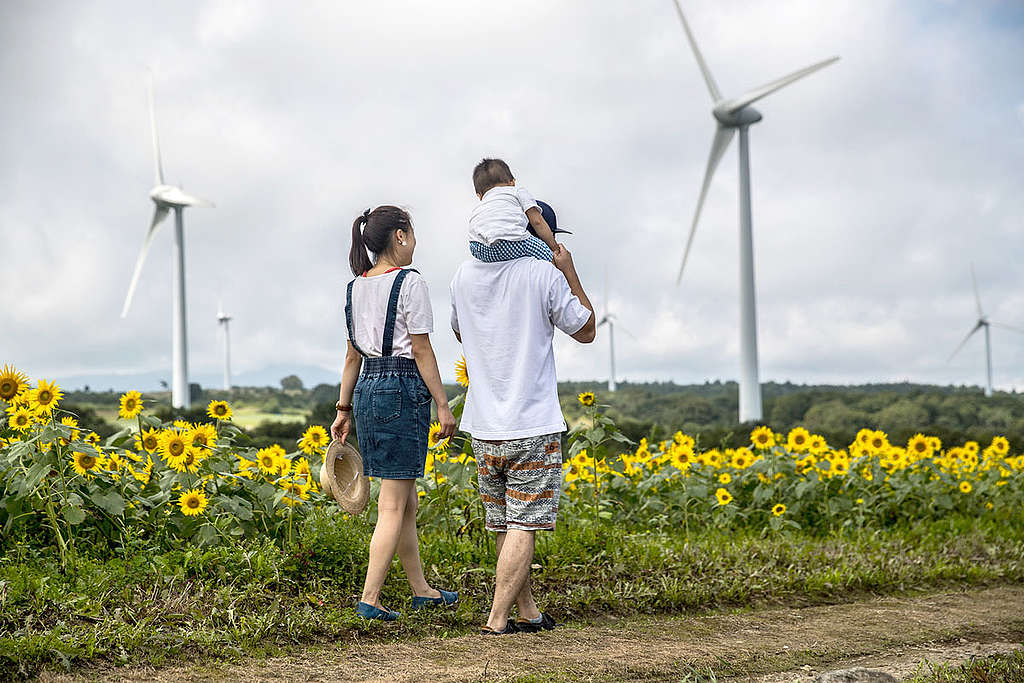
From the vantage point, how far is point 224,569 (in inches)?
195

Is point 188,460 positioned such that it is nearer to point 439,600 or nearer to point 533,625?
point 439,600

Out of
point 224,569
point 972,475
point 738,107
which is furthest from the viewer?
point 738,107

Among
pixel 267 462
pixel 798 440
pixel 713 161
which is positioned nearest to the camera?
pixel 267 462

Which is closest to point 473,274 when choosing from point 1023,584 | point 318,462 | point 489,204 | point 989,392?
point 489,204

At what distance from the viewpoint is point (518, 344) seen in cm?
426

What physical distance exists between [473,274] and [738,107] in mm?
21510

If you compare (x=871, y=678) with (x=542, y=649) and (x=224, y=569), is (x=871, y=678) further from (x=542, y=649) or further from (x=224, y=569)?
(x=224, y=569)

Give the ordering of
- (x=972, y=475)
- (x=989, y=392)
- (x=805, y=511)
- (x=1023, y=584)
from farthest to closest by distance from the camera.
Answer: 1. (x=989, y=392)
2. (x=972, y=475)
3. (x=805, y=511)
4. (x=1023, y=584)

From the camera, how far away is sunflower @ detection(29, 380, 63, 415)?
520 cm

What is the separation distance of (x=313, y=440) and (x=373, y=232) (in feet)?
6.23

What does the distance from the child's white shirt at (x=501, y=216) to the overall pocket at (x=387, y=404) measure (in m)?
0.77

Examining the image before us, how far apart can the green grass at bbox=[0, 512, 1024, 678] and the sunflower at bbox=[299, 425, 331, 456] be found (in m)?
0.43

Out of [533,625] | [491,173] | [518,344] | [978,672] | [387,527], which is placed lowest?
[978,672]

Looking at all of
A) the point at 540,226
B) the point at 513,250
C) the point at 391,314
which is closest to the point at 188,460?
the point at 391,314
